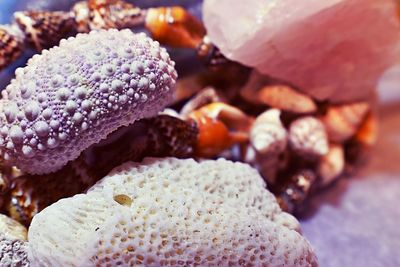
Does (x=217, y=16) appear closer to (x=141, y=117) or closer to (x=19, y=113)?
(x=141, y=117)

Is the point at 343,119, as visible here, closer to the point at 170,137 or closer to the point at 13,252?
the point at 170,137

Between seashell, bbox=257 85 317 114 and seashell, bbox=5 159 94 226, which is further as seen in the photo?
seashell, bbox=257 85 317 114

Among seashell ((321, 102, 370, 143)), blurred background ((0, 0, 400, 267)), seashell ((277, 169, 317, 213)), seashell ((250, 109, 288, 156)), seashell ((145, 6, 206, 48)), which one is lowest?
blurred background ((0, 0, 400, 267))

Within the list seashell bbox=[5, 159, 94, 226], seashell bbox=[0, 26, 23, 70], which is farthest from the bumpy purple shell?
seashell bbox=[0, 26, 23, 70]

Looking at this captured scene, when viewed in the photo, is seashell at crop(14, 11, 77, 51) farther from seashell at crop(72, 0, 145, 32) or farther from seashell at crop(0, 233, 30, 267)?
seashell at crop(0, 233, 30, 267)

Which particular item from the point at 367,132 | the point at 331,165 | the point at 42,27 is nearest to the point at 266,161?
the point at 331,165
